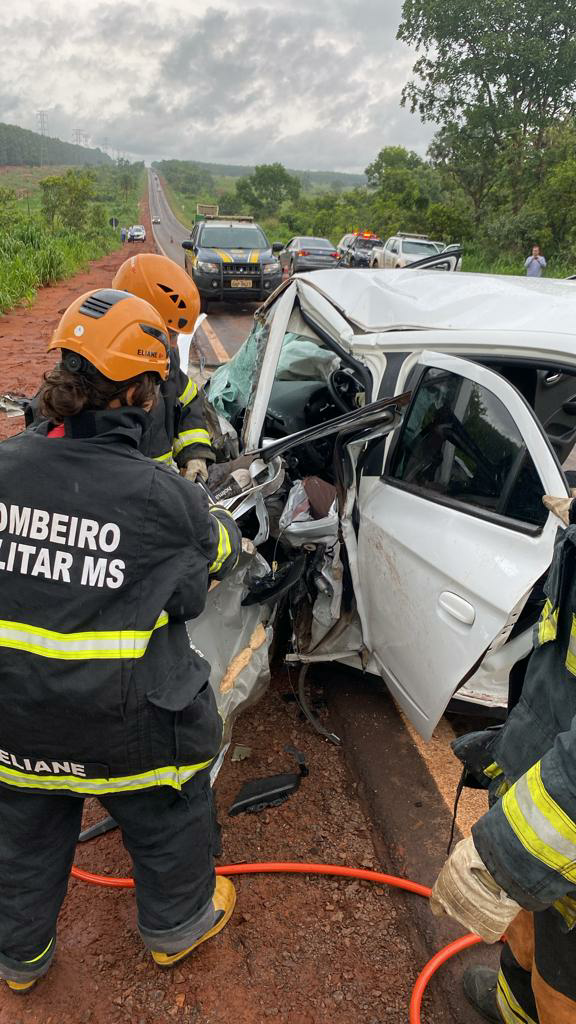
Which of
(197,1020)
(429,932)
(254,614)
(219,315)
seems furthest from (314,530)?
(219,315)

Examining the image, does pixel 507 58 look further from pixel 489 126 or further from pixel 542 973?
pixel 542 973

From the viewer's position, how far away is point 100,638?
1.32 metres

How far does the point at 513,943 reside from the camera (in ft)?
5.08

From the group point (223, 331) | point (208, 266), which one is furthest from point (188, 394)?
point (208, 266)

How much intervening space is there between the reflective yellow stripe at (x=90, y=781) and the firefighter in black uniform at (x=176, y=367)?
5.19 feet

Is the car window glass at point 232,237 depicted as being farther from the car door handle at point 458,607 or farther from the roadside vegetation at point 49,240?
the car door handle at point 458,607

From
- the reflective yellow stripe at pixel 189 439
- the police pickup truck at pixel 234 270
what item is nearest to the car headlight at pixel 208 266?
the police pickup truck at pixel 234 270

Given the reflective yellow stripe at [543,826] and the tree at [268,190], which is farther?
the tree at [268,190]

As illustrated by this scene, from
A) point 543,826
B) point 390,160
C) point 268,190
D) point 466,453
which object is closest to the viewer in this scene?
point 543,826

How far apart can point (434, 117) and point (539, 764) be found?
34897mm

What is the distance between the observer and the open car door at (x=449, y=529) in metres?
1.93

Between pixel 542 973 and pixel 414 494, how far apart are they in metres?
1.49

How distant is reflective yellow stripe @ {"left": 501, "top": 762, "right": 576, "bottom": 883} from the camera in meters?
1.05

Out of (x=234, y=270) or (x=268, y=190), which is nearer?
Answer: (x=234, y=270)
